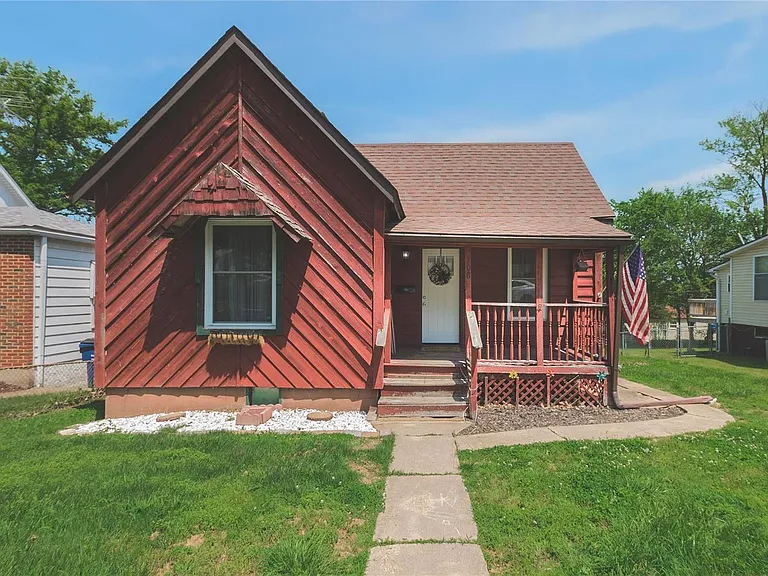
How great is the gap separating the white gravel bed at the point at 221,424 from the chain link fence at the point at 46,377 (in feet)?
→ 12.1

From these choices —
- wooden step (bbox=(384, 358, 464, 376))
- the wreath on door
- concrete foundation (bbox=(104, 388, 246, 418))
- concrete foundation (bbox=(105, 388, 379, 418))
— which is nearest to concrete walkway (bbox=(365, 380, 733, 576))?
concrete foundation (bbox=(105, 388, 379, 418))

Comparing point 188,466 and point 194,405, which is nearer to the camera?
point 188,466

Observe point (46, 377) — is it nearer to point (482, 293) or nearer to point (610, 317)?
point (482, 293)

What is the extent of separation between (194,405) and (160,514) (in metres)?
3.69

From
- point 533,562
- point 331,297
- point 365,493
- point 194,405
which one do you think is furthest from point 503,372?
point 194,405

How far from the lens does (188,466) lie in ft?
15.5

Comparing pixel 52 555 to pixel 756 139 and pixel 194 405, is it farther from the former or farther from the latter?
pixel 756 139

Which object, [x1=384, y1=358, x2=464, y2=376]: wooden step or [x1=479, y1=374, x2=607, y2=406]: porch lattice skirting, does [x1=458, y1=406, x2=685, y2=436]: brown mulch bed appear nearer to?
[x1=479, y1=374, x2=607, y2=406]: porch lattice skirting

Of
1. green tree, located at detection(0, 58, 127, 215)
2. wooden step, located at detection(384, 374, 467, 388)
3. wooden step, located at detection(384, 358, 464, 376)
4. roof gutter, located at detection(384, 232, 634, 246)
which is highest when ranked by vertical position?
green tree, located at detection(0, 58, 127, 215)

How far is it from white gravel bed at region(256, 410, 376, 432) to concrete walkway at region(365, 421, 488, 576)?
1.03 m

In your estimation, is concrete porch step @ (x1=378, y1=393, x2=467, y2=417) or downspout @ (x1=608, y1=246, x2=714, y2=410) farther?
downspout @ (x1=608, y1=246, x2=714, y2=410)

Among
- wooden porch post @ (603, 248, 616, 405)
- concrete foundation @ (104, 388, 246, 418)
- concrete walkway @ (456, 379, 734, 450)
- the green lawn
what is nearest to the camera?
the green lawn

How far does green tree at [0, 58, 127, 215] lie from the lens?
81.5 feet

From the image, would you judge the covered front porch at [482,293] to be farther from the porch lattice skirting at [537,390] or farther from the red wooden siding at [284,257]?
the red wooden siding at [284,257]
